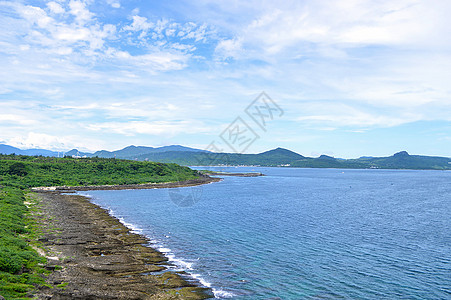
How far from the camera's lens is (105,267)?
94.2 feet

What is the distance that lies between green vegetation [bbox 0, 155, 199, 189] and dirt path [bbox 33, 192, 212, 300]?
66.8 m

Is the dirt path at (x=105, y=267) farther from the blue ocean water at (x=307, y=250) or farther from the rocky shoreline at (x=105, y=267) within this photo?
the blue ocean water at (x=307, y=250)

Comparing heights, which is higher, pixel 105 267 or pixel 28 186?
pixel 28 186

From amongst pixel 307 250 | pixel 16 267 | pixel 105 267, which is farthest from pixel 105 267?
pixel 307 250

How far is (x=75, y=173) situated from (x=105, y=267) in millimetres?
122277

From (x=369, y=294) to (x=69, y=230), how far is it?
3779 cm

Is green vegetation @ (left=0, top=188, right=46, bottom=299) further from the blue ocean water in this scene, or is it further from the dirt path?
the blue ocean water

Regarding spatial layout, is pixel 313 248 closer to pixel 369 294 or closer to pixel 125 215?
pixel 369 294

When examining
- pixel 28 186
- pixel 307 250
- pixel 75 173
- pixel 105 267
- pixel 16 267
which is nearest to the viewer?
pixel 16 267

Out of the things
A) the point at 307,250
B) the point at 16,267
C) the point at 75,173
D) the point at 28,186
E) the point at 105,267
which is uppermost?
the point at 75,173

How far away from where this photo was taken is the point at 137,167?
529 ft

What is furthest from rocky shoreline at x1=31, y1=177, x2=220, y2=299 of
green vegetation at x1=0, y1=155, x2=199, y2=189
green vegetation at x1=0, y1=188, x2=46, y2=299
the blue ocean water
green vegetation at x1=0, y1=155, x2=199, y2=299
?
green vegetation at x1=0, y1=155, x2=199, y2=189

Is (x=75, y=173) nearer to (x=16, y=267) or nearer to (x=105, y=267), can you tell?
(x=105, y=267)

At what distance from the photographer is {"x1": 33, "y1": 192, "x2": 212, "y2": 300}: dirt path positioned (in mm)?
23094
